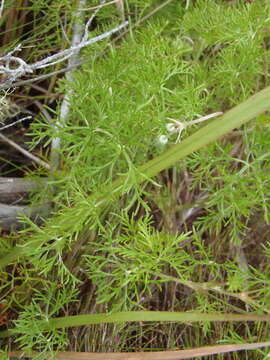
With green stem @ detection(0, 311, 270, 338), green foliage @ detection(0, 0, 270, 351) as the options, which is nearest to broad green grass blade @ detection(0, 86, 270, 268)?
green foliage @ detection(0, 0, 270, 351)

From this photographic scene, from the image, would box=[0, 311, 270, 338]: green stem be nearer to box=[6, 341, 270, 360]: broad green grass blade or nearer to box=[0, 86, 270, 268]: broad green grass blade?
box=[6, 341, 270, 360]: broad green grass blade

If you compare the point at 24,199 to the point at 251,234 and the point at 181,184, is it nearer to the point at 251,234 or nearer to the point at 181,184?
the point at 181,184

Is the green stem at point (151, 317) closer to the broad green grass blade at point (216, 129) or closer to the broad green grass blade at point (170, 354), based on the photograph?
the broad green grass blade at point (170, 354)

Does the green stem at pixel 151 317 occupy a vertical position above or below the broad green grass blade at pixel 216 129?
below

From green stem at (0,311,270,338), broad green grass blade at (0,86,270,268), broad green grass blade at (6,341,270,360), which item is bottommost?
broad green grass blade at (6,341,270,360)

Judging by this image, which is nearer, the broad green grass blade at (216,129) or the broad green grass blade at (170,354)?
the broad green grass blade at (216,129)

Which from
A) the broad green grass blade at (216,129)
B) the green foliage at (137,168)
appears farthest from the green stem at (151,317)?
the broad green grass blade at (216,129)

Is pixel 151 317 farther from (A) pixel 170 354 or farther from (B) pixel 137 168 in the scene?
(B) pixel 137 168

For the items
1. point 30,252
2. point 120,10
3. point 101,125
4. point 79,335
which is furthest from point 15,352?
point 120,10

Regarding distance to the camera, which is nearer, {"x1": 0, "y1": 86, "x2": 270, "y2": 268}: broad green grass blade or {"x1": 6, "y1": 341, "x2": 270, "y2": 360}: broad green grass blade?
{"x1": 0, "y1": 86, "x2": 270, "y2": 268}: broad green grass blade

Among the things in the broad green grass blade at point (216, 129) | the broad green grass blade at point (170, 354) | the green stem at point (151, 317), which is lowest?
the broad green grass blade at point (170, 354)

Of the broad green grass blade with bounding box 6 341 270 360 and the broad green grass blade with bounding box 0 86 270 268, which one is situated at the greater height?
the broad green grass blade with bounding box 0 86 270 268
